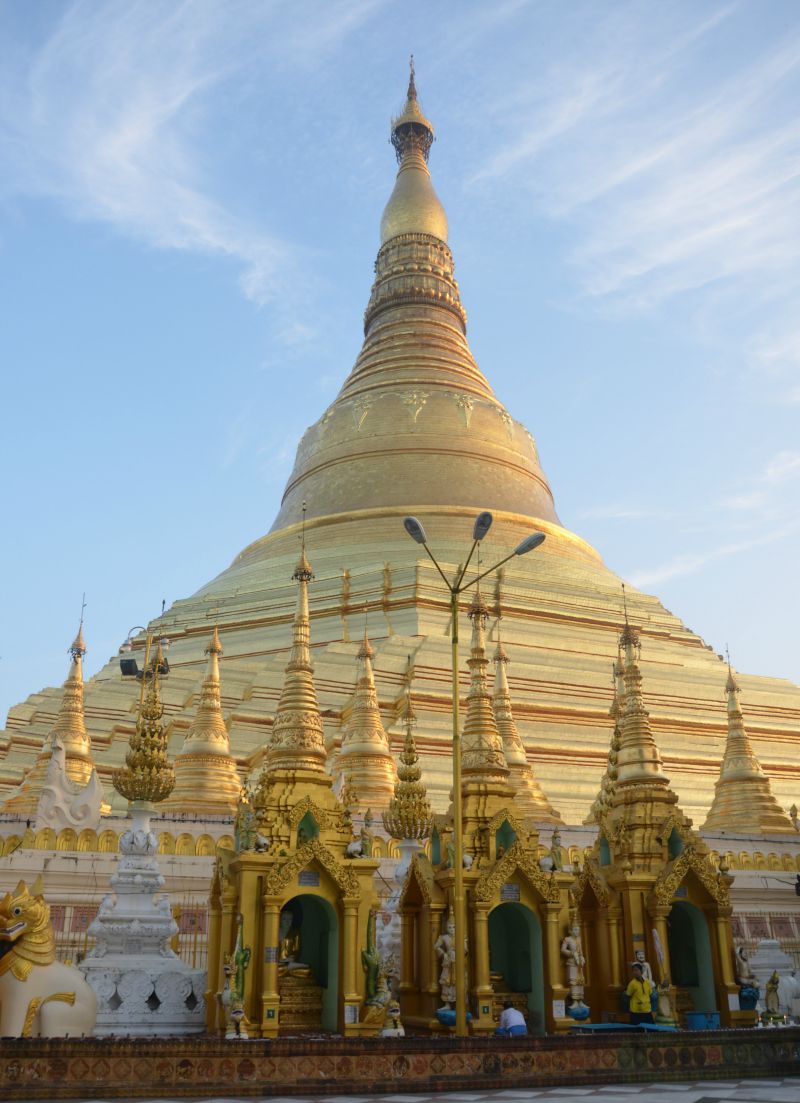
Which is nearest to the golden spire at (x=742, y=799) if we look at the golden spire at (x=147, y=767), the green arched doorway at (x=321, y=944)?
the green arched doorway at (x=321, y=944)

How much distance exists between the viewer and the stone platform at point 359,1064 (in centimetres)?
703

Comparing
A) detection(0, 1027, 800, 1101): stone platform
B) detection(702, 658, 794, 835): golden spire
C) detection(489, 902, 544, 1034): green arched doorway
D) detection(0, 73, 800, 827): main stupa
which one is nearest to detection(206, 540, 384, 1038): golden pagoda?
detection(489, 902, 544, 1034): green arched doorway

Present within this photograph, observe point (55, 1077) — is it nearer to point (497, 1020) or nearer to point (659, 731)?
point (497, 1020)

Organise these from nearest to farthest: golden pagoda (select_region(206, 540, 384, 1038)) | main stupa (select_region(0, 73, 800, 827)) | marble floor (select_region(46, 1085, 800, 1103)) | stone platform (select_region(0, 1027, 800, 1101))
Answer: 1. stone platform (select_region(0, 1027, 800, 1101))
2. marble floor (select_region(46, 1085, 800, 1103))
3. golden pagoda (select_region(206, 540, 384, 1038))
4. main stupa (select_region(0, 73, 800, 827))

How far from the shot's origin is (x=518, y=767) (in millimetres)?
19812

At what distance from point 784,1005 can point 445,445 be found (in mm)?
25043

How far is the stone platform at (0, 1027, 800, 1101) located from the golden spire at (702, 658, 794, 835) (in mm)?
12330

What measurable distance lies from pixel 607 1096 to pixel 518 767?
40.2ft

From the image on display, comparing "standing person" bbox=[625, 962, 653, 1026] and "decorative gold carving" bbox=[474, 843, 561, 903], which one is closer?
"standing person" bbox=[625, 962, 653, 1026]

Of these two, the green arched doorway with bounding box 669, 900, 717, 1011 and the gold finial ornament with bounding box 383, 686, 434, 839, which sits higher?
the gold finial ornament with bounding box 383, 686, 434, 839

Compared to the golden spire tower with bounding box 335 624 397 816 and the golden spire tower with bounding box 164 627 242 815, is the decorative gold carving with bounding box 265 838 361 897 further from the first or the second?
the golden spire tower with bounding box 164 627 242 815

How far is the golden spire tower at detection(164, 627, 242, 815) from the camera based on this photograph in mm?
18656

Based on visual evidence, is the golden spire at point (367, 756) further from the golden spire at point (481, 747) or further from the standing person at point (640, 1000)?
the standing person at point (640, 1000)

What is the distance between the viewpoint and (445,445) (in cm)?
3600
